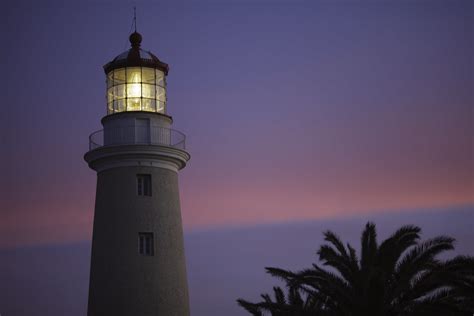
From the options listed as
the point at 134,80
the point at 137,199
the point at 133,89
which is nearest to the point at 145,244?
the point at 137,199

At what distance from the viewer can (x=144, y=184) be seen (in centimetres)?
3359

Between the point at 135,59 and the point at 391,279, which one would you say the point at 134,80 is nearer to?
the point at 135,59

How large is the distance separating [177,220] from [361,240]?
8.53 m

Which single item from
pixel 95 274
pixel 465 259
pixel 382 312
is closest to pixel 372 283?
pixel 382 312

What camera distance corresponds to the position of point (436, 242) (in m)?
27.2

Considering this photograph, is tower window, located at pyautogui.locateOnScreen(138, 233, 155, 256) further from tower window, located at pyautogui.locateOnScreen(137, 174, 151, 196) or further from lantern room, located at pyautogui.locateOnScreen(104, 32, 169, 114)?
lantern room, located at pyautogui.locateOnScreen(104, 32, 169, 114)

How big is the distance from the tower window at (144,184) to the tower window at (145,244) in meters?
1.67

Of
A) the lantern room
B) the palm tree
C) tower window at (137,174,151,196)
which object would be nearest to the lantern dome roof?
the lantern room

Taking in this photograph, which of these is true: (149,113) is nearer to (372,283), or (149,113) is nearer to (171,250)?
(171,250)

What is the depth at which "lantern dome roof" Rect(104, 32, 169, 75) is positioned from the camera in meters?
33.9

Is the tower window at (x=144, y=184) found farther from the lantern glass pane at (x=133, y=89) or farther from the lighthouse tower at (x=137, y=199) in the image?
the lantern glass pane at (x=133, y=89)

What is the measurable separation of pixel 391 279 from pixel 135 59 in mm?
13699

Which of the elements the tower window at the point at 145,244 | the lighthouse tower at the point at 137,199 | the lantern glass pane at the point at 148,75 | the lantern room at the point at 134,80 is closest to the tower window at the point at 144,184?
the lighthouse tower at the point at 137,199

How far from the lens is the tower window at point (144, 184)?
33.4m
